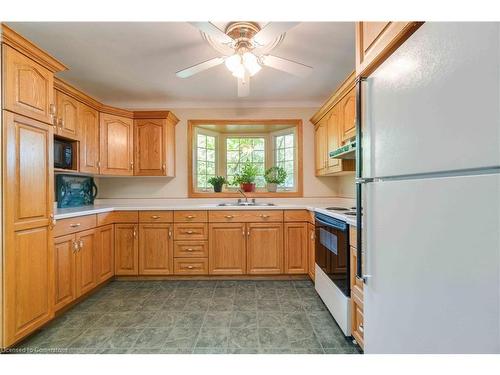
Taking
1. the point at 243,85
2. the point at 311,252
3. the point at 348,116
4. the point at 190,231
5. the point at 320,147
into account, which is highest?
the point at 243,85

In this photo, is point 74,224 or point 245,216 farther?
point 245,216

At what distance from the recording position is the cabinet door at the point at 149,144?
3.16 metres

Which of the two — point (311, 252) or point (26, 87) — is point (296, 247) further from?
point (26, 87)

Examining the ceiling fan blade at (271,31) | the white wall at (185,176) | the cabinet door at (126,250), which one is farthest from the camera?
the white wall at (185,176)

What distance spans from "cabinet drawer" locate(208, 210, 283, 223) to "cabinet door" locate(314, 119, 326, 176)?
0.84 metres

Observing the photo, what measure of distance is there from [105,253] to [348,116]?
296 centimetres

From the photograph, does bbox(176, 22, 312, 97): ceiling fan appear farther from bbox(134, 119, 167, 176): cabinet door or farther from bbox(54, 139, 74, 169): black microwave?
bbox(54, 139, 74, 169): black microwave

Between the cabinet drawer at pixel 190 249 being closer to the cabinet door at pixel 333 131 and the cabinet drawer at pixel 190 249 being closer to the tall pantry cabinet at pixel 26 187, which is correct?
the tall pantry cabinet at pixel 26 187

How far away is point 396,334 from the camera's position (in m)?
0.90

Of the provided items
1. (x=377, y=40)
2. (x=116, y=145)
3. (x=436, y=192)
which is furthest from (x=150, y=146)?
(x=436, y=192)

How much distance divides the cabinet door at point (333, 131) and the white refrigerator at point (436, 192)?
1493 mm

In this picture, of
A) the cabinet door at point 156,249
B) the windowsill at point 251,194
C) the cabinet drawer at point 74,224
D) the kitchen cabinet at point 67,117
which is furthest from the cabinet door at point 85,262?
the windowsill at point 251,194

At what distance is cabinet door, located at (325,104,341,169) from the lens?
8.13ft

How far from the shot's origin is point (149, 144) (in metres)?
3.17
